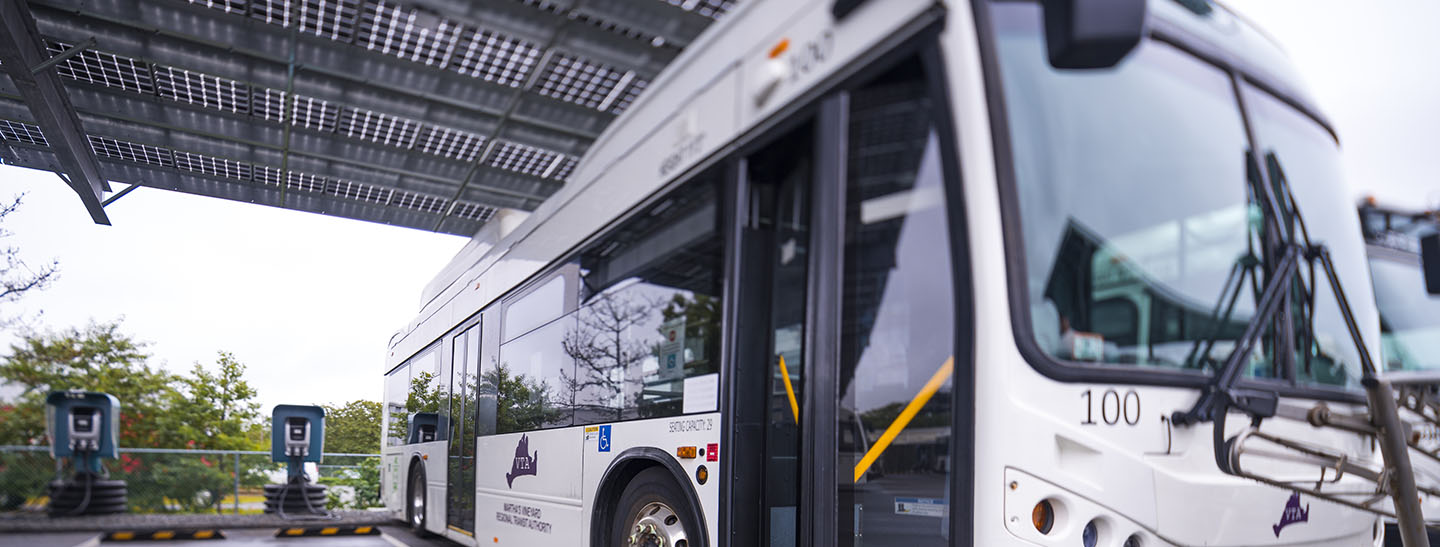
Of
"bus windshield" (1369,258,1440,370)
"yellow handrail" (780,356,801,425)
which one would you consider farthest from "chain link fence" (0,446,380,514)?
"bus windshield" (1369,258,1440,370)

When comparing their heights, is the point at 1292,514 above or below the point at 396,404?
above

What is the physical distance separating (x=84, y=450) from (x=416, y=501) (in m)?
3.27

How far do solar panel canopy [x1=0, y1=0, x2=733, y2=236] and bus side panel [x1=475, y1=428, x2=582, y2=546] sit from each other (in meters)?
3.18

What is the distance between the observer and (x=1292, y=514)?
2.83 m

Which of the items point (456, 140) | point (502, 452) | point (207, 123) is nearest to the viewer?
point (502, 452)

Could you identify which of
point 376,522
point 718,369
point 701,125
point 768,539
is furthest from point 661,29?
point 376,522

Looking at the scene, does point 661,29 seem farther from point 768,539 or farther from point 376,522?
point 376,522

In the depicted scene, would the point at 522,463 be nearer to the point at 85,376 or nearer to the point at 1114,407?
the point at 85,376

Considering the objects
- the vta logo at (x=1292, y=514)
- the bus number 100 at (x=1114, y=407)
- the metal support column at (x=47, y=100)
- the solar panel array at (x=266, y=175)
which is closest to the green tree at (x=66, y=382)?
the metal support column at (x=47, y=100)

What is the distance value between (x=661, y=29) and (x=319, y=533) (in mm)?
6276

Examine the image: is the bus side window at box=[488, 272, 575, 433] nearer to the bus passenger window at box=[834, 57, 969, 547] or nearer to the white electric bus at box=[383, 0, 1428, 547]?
the white electric bus at box=[383, 0, 1428, 547]

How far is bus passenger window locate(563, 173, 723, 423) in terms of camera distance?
4.05 meters

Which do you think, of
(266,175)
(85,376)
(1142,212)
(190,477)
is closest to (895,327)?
(1142,212)

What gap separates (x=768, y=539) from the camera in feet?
11.9
